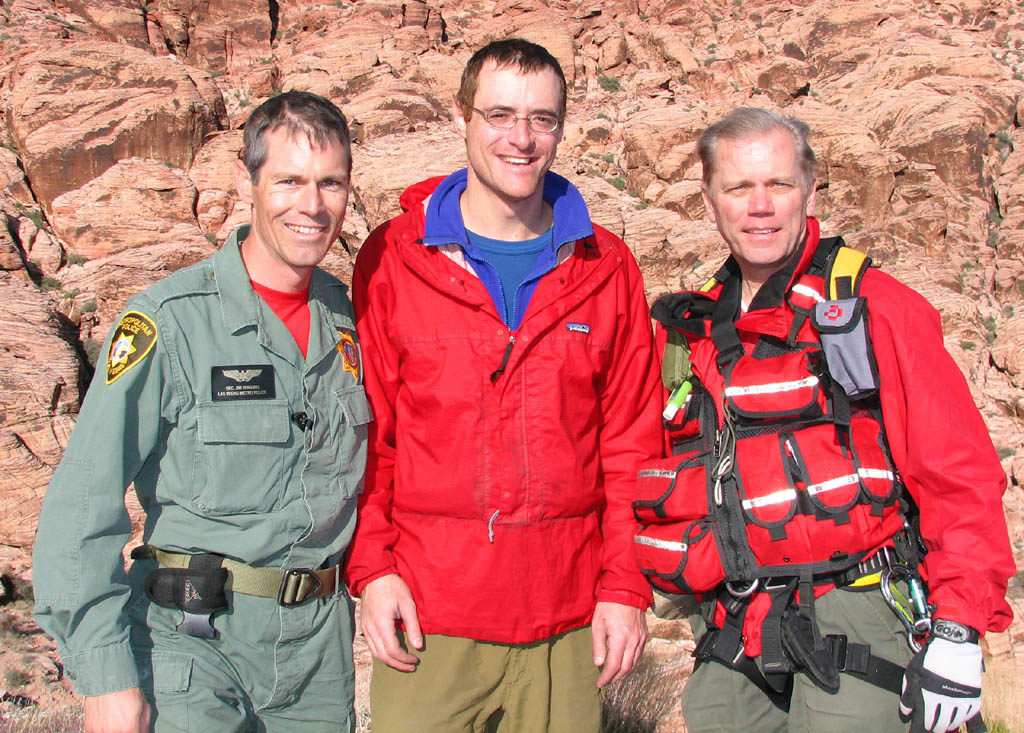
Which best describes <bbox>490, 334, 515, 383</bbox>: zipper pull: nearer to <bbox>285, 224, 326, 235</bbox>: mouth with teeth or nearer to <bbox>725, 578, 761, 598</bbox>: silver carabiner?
<bbox>285, 224, 326, 235</bbox>: mouth with teeth

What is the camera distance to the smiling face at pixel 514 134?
3.04 m

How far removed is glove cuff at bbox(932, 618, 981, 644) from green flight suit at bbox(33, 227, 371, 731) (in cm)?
206

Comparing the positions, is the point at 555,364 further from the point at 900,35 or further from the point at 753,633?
the point at 900,35

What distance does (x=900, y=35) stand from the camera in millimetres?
32375

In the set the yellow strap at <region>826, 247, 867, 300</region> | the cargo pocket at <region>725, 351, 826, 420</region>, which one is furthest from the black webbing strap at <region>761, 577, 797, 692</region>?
the yellow strap at <region>826, 247, 867, 300</region>

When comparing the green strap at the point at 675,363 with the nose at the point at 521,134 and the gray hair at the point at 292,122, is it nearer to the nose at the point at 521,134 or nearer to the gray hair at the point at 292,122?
the nose at the point at 521,134

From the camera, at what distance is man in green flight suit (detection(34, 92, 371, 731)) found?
2.54 meters

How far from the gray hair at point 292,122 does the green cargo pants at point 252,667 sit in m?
1.57

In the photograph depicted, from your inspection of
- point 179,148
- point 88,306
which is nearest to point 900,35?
point 179,148

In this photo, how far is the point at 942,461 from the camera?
270cm

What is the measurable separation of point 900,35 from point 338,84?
22.2 meters

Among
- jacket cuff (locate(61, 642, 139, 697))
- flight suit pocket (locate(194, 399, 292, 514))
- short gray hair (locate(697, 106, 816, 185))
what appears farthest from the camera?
short gray hair (locate(697, 106, 816, 185))

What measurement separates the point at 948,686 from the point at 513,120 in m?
2.41

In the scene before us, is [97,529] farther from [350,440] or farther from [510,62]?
[510,62]
